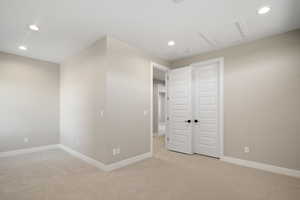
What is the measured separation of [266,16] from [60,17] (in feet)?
11.2

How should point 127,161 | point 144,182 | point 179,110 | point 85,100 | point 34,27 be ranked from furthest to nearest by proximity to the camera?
point 179,110 < point 85,100 < point 127,161 < point 34,27 < point 144,182

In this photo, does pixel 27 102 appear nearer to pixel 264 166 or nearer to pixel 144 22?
pixel 144 22

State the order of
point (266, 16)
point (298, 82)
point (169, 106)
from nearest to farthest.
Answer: point (266, 16)
point (298, 82)
point (169, 106)

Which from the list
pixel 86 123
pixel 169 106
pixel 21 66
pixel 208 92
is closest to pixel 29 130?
pixel 21 66

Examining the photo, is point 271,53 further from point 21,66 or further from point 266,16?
point 21,66

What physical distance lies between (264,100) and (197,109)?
1.53 metres

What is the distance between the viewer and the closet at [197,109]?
380 centimetres

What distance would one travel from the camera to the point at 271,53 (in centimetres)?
304

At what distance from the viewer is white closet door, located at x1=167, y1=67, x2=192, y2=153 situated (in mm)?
4102

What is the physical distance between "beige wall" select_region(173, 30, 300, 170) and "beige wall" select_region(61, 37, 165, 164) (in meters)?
2.06

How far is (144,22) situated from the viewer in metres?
2.62

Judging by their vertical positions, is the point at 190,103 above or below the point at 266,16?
below

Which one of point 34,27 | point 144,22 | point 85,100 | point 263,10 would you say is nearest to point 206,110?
point 263,10

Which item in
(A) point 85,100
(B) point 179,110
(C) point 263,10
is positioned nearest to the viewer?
(C) point 263,10
